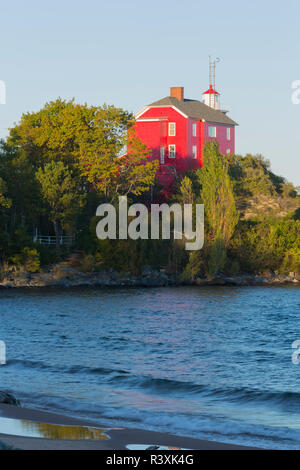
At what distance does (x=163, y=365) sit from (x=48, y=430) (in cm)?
1213

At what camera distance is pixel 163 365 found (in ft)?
85.5

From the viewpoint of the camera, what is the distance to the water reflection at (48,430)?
13.6 metres

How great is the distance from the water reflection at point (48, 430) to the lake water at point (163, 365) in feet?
5.32

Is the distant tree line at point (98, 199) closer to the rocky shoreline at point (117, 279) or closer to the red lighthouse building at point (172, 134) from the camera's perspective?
the rocky shoreline at point (117, 279)

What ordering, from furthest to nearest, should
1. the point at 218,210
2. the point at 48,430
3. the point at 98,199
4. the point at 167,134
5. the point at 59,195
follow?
the point at 167,134, the point at 98,199, the point at 218,210, the point at 59,195, the point at 48,430

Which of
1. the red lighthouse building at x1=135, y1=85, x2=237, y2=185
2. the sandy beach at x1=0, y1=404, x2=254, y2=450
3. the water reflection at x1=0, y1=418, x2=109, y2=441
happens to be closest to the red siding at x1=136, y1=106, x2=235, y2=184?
the red lighthouse building at x1=135, y1=85, x2=237, y2=185

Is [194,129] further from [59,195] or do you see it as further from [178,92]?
[59,195]

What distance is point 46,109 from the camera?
267 ft

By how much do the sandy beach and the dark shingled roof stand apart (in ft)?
245

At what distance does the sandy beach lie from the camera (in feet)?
41.5

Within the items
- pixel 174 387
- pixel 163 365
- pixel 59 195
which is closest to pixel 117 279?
pixel 59 195

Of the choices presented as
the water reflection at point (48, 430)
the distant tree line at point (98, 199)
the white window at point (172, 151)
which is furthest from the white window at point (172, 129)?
the water reflection at point (48, 430)

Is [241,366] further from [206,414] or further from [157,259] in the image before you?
[157,259]
